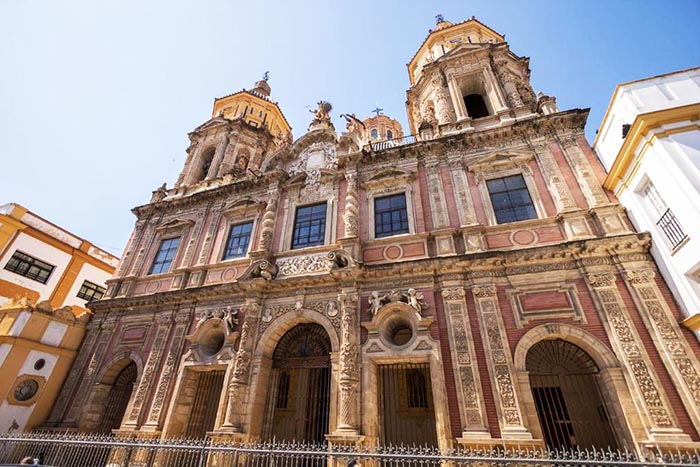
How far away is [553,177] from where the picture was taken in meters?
10.4

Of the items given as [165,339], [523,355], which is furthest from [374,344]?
[165,339]

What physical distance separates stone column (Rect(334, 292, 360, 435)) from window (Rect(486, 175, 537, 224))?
5541 millimetres

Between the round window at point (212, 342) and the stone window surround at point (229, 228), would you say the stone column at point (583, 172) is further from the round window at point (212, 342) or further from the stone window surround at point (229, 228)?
the round window at point (212, 342)

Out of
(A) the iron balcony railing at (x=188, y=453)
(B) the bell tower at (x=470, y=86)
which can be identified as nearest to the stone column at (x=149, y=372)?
(A) the iron balcony railing at (x=188, y=453)

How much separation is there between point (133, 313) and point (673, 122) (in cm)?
1839

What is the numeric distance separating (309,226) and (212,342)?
5498 mm

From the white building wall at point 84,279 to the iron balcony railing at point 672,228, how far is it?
26190 millimetres

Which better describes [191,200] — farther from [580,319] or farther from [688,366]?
[688,366]

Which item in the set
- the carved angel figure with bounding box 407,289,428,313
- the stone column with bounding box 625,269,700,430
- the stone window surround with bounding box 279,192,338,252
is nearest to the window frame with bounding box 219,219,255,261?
the stone window surround with bounding box 279,192,338,252

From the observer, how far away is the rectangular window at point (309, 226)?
12.6 m

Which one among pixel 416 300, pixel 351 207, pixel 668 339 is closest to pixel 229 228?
pixel 351 207

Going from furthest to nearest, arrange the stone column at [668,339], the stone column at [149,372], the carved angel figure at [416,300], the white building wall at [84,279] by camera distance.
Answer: the white building wall at [84,279] → the stone column at [149,372] → the carved angel figure at [416,300] → the stone column at [668,339]

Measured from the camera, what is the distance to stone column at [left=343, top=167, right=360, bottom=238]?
37.9 feet

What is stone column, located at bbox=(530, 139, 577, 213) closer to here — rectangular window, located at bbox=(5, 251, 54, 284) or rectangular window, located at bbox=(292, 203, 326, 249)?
rectangular window, located at bbox=(292, 203, 326, 249)
